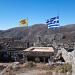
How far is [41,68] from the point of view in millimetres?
19906

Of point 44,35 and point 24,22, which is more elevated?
point 24,22

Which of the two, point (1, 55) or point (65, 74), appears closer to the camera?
point (65, 74)

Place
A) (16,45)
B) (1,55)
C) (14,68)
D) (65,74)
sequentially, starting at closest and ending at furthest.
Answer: (65,74) < (14,68) < (1,55) < (16,45)

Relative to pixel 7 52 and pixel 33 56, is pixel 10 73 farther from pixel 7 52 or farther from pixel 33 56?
pixel 7 52

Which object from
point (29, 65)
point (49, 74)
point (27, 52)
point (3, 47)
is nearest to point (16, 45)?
point (3, 47)

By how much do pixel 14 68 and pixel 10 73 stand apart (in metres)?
1.94

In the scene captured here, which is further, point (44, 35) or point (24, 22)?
point (44, 35)

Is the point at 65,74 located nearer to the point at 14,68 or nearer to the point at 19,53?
the point at 14,68

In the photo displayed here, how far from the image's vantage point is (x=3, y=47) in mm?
49000

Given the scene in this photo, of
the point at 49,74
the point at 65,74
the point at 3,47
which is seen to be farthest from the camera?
the point at 3,47

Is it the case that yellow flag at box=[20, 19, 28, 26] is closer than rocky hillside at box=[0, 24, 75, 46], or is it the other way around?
yellow flag at box=[20, 19, 28, 26]

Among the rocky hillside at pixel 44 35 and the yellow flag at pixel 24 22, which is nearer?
the yellow flag at pixel 24 22

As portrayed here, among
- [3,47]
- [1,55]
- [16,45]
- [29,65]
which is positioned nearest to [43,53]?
[29,65]

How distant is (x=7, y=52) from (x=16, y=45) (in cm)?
959
